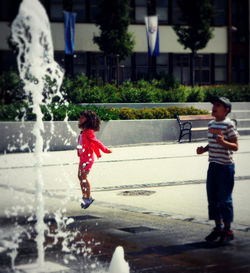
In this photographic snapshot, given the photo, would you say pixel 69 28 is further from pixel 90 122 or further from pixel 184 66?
pixel 90 122

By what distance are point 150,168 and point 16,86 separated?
12539 millimetres

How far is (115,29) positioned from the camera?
110 feet

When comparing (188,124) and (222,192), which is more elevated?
(222,192)

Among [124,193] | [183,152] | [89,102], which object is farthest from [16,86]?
[124,193]

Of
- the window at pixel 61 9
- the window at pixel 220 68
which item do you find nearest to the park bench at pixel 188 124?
the window at pixel 61 9

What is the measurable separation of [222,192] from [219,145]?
20.5 inches

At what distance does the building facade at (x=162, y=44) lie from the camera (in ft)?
127

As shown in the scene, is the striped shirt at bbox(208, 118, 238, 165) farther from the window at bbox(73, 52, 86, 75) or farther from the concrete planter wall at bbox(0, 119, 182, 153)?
the window at bbox(73, 52, 86, 75)

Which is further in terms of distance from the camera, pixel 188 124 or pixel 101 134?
pixel 188 124

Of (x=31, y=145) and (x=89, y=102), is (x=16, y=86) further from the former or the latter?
(x=31, y=145)

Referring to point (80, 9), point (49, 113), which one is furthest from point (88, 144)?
point (80, 9)

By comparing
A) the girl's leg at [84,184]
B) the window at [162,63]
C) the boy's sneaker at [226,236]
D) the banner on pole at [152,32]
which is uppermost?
the banner on pole at [152,32]

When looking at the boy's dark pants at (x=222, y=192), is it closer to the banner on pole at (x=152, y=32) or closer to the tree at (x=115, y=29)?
the tree at (x=115, y=29)

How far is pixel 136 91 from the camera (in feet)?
93.2
